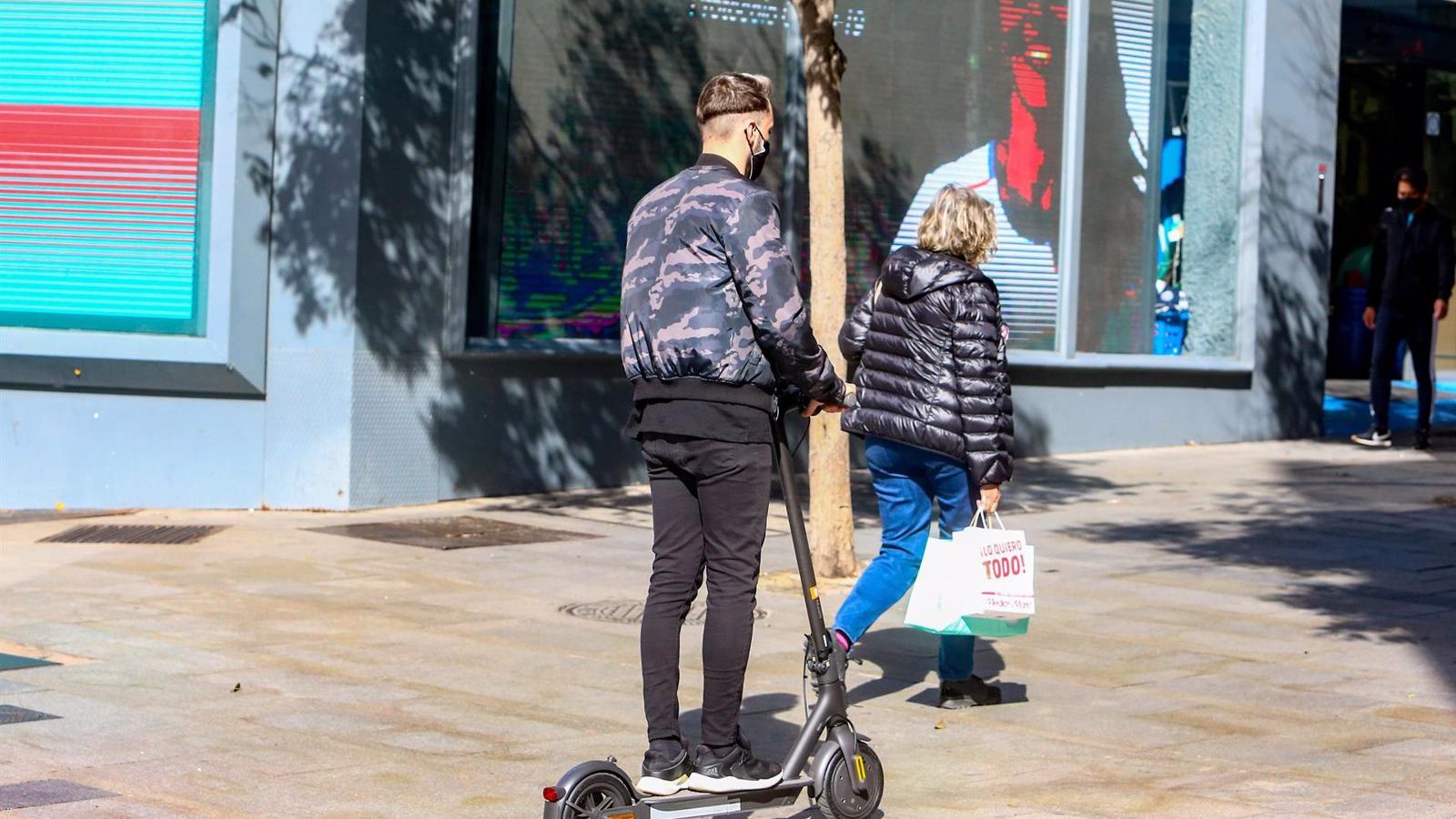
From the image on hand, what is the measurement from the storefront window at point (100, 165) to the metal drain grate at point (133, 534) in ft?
4.45

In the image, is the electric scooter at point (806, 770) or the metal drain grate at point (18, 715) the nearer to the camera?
the electric scooter at point (806, 770)

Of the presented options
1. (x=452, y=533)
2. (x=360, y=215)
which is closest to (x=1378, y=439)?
(x=452, y=533)

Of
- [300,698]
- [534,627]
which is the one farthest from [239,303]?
[300,698]

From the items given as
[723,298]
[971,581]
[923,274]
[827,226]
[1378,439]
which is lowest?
[971,581]

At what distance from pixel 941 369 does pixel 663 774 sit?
218 centimetres

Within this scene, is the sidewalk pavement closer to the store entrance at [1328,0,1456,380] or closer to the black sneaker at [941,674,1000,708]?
the black sneaker at [941,674,1000,708]

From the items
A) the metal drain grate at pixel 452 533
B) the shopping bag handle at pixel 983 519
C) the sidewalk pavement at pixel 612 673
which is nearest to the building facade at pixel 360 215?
the sidewalk pavement at pixel 612 673

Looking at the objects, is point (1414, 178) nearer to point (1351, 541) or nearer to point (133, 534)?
point (1351, 541)

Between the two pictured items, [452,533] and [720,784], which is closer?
[720,784]

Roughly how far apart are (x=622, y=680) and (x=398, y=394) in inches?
191

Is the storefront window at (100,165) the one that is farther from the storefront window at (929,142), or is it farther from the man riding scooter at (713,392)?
the man riding scooter at (713,392)

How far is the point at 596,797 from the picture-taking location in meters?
4.61

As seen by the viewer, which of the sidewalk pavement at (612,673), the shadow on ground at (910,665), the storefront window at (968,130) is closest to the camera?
the sidewalk pavement at (612,673)

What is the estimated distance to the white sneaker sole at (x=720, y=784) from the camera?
477cm
